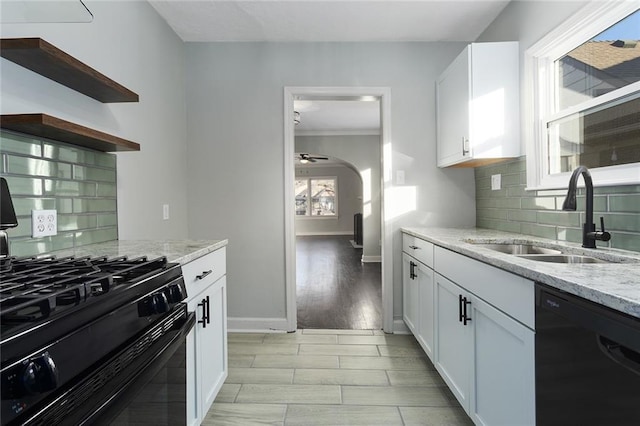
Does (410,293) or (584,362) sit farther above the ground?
(584,362)

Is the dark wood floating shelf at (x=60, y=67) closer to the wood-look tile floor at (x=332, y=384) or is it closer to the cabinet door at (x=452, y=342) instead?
the wood-look tile floor at (x=332, y=384)

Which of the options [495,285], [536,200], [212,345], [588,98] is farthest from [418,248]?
[212,345]

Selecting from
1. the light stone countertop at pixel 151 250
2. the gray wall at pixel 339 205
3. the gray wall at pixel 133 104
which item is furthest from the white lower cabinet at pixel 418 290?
the gray wall at pixel 339 205

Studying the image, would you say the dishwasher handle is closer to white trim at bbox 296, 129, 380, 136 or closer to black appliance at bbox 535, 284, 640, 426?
black appliance at bbox 535, 284, 640, 426

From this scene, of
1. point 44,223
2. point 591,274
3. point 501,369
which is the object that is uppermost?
point 44,223

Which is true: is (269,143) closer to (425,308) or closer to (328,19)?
(328,19)

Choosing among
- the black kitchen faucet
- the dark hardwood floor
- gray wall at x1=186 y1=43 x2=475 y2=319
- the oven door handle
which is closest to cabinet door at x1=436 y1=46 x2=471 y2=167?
gray wall at x1=186 y1=43 x2=475 y2=319

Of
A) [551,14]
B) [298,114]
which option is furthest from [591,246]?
[298,114]

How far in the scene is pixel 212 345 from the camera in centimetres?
176

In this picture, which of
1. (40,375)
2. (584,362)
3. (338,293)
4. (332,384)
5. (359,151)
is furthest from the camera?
(359,151)

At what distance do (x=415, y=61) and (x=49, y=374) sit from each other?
312 cm

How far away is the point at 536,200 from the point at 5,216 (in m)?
2.59

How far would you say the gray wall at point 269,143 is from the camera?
9.91 ft

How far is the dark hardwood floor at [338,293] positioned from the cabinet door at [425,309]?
0.79 metres
